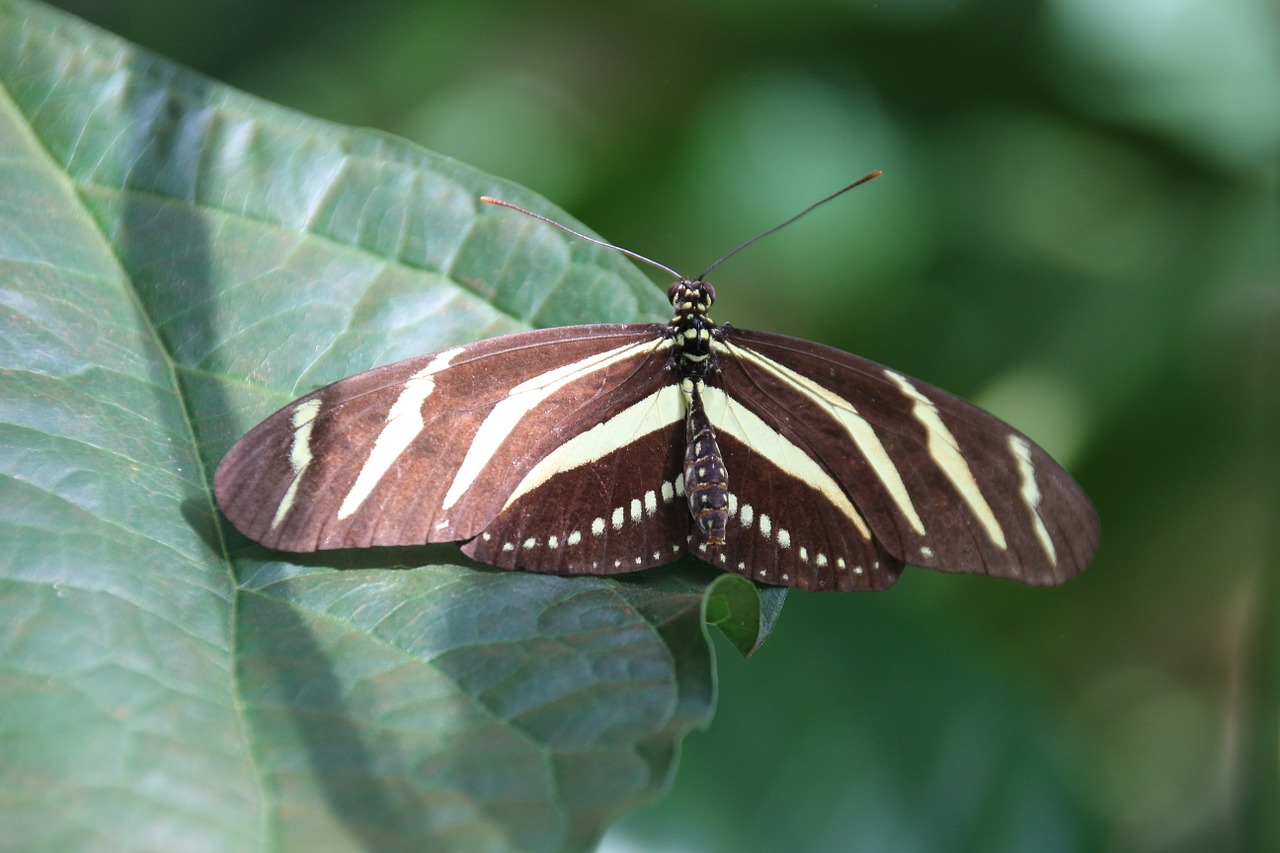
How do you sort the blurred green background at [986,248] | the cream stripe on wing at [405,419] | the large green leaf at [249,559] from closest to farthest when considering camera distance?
1. the large green leaf at [249,559]
2. the cream stripe on wing at [405,419]
3. the blurred green background at [986,248]

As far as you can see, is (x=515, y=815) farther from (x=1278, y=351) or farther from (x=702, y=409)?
(x=1278, y=351)

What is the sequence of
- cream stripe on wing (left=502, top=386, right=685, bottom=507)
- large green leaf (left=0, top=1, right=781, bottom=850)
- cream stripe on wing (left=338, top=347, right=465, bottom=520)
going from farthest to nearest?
cream stripe on wing (left=502, top=386, right=685, bottom=507) → cream stripe on wing (left=338, top=347, right=465, bottom=520) → large green leaf (left=0, top=1, right=781, bottom=850)

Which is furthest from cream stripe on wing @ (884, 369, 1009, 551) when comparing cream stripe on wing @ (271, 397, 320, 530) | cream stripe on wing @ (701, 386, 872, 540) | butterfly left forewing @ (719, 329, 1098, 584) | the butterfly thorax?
cream stripe on wing @ (271, 397, 320, 530)

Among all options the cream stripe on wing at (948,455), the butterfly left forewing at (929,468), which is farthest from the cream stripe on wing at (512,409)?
the cream stripe on wing at (948,455)

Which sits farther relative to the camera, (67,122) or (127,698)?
(67,122)

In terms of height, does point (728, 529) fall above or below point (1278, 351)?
below

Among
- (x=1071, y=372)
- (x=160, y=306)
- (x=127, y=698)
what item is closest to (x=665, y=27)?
(x=1071, y=372)

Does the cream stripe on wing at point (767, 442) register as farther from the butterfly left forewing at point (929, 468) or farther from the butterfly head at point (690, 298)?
the butterfly head at point (690, 298)

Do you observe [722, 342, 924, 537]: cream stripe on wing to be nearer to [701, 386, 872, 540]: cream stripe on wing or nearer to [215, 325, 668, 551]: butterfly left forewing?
[701, 386, 872, 540]: cream stripe on wing
